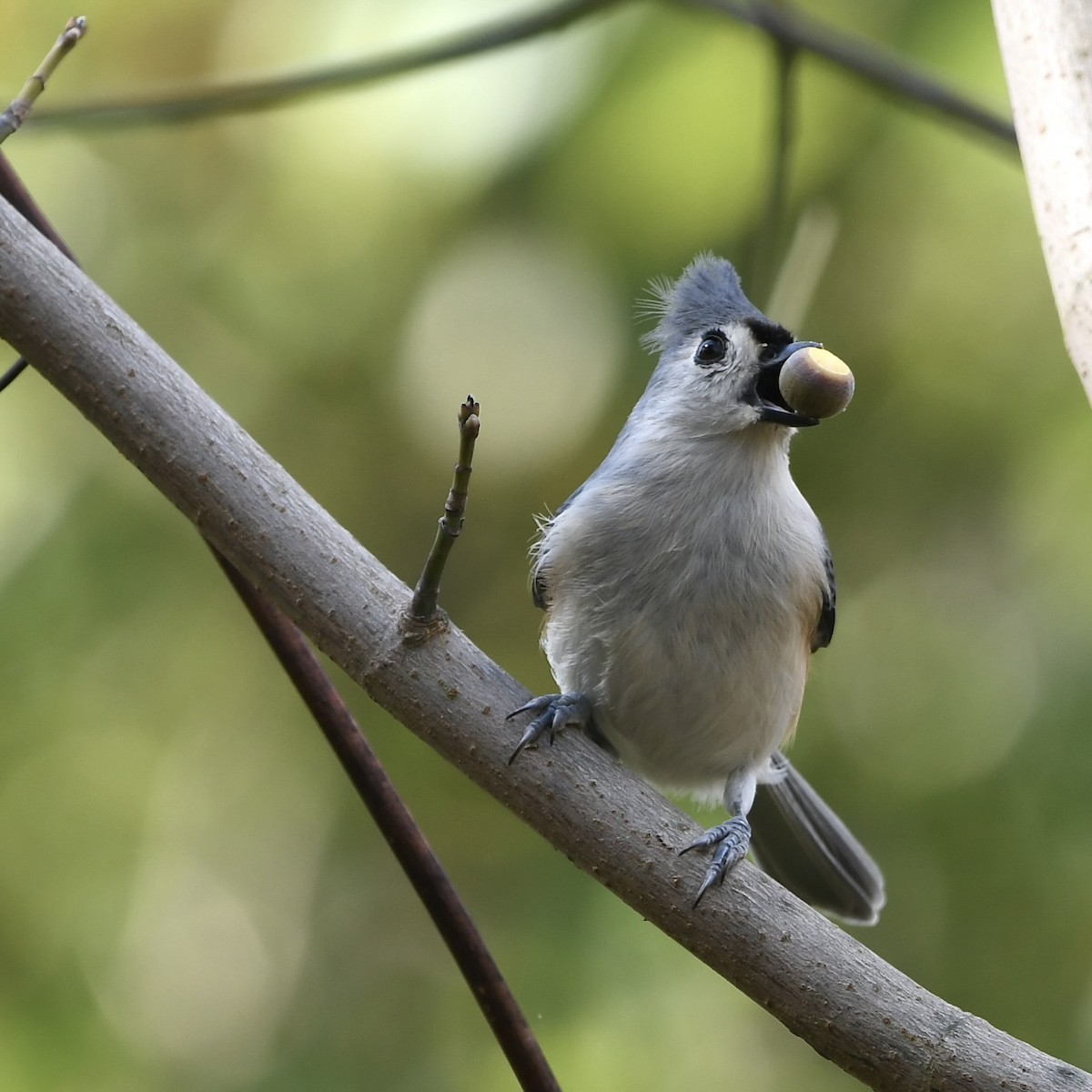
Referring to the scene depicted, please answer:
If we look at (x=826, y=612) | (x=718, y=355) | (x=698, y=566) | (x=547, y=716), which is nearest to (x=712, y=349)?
(x=718, y=355)

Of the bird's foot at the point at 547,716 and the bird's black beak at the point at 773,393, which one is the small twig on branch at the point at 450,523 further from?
the bird's black beak at the point at 773,393

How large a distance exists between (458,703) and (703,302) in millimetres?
928

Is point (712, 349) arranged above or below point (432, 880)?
above

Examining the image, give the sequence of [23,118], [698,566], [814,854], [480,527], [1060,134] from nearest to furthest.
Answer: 1. [23,118]
2. [1060,134]
3. [698,566]
4. [814,854]
5. [480,527]

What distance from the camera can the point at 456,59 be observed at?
2.01m

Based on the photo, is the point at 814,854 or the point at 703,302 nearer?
the point at 703,302

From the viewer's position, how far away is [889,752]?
2461 millimetres

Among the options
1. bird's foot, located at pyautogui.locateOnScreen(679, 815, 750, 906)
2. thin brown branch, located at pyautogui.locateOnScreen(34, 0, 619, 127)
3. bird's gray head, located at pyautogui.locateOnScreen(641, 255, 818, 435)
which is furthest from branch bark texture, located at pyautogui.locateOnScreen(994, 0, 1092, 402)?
thin brown branch, located at pyautogui.locateOnScreen(34, 0, 619, 127)

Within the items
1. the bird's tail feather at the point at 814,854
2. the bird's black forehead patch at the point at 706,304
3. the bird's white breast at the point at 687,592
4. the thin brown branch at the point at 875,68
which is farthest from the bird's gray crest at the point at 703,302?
the bird's tail feather at the point at 814,854

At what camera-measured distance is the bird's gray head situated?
5.74 ft

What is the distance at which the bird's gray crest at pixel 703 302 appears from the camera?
6.18 ft

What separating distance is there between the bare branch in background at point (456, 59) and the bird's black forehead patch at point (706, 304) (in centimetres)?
40

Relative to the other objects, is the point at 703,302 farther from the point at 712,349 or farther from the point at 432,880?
the point at 432,880

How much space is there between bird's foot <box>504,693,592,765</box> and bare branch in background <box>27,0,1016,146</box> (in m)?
1.07
